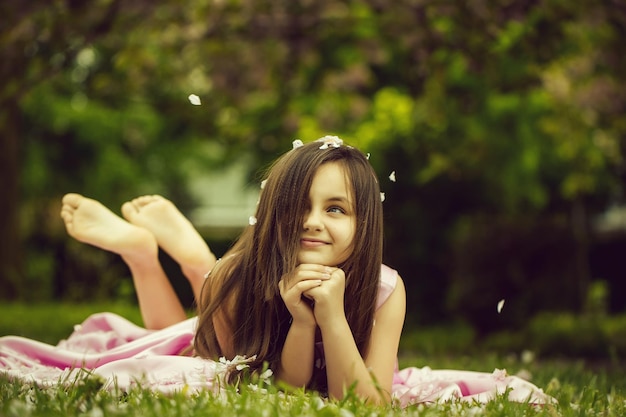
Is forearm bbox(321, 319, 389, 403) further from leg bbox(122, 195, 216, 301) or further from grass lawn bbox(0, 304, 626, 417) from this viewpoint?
leg bbox(122, 195, 216, 301)

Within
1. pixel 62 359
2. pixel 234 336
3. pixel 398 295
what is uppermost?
pixel 398 295

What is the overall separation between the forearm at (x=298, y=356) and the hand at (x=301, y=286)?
35 millimetres

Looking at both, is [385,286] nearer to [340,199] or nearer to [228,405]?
[340,199]

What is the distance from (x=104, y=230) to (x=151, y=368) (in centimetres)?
119

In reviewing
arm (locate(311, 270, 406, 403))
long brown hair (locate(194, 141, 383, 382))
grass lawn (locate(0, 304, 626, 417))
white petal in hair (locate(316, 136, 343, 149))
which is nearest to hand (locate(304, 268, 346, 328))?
arm (locate(311, 270, 406, 403))

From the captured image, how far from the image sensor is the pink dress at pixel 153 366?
277cm

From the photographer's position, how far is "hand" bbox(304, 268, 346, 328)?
2.64 meters

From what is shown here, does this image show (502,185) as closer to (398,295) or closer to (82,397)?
(398,295)

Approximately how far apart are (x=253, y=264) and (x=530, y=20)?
3658mm

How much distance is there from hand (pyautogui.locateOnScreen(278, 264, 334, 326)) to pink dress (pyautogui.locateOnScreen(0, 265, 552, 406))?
1.05 feet

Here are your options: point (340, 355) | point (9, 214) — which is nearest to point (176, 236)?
point (340, 355)

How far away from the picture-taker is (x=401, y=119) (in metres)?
9.29

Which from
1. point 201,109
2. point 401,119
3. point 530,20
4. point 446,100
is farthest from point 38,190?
point 530,20

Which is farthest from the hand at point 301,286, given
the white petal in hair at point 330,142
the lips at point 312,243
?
the white petal in hair at point 330,142
